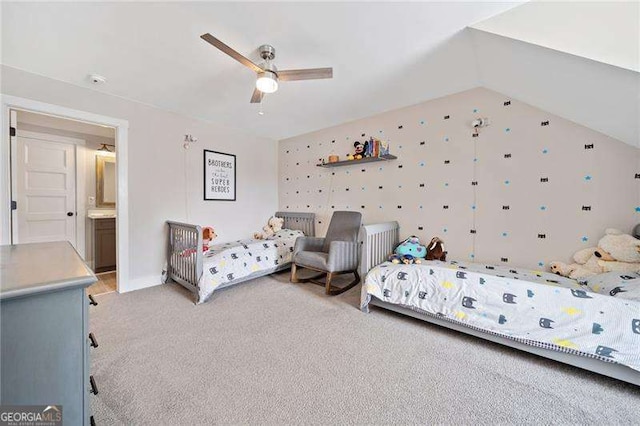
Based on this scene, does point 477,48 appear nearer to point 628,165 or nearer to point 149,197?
point 628,165

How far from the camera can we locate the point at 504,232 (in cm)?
248

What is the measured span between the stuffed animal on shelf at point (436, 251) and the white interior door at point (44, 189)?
515 cm

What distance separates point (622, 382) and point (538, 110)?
216 centimetres

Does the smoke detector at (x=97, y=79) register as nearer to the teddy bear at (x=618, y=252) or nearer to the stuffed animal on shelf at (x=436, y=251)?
the stuffed animal on shelf at (x=436, y=251)

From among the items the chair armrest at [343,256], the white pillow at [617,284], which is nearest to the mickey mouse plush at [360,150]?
the chair armrest at [343,256]

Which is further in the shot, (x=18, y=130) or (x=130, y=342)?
(x=18, y=130)

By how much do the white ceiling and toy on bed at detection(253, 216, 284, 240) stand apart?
2063 mm

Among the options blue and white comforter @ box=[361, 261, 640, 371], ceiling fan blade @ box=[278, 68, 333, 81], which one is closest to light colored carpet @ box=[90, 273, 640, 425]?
blue and white comforter @ box=[361, 261, 640, 371]

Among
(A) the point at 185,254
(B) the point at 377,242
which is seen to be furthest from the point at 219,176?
(B) the point at 377,242

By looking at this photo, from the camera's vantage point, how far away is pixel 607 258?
6.36ft

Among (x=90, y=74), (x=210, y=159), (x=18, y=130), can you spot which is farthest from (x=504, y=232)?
(x=18, y=130)

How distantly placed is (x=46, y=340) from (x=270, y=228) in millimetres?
3555

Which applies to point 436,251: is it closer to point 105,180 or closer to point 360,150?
point 360,150

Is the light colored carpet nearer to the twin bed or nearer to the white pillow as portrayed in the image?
the twin bed
